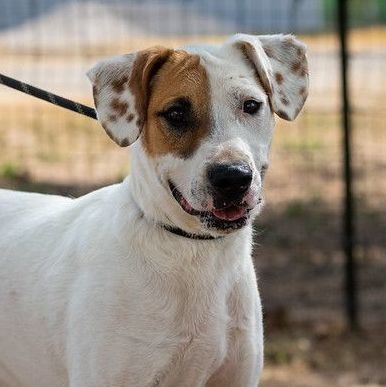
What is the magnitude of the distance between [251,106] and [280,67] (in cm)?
33

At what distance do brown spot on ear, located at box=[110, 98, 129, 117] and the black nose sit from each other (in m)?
0.42

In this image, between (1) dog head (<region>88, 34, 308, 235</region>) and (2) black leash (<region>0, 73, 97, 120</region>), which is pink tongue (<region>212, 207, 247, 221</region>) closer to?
(1) dog head (<region>88, 34, 308, 235</region>)

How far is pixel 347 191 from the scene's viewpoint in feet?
26.2

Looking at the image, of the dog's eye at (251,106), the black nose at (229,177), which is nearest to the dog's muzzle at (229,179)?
the black nose at (229,177)

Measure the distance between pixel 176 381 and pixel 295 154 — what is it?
7761 millimetres

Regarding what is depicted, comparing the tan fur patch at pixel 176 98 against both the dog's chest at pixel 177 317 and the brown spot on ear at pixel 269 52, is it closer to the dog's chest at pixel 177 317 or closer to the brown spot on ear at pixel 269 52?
the brown spot on ear at pixel 269 52

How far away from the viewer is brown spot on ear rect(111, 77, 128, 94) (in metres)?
3.90

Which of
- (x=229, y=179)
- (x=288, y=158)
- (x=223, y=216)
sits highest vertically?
(x=229, y=179)

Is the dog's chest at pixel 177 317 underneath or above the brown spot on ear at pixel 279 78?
underneath

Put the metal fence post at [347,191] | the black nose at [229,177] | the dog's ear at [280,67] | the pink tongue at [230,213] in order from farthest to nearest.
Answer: the metal fence post at [347,191], the dog's ear at [280,67], the pink tongue at [230,213], the black nose at [229,177]

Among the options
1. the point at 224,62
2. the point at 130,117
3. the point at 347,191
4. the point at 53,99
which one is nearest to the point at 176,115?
the point at 130,117

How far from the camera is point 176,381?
13.0 ft

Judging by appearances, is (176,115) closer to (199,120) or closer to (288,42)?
(199,120)

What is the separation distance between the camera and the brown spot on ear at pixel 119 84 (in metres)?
3.90
